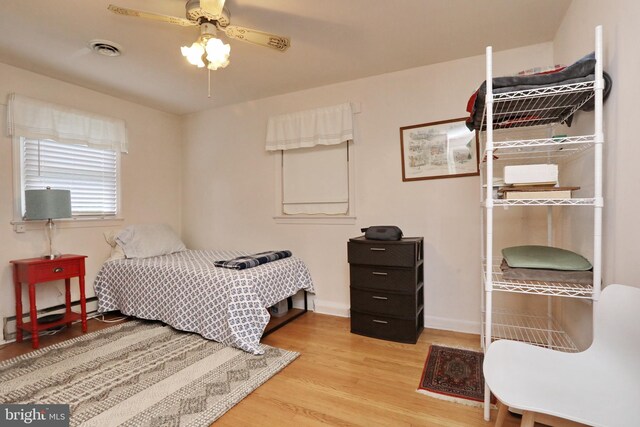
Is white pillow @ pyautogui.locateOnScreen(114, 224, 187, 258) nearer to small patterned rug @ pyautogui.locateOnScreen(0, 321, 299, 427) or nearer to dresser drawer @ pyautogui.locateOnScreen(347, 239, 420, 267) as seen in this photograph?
small patterned rug @ pyautogui.locateOnScreen(0, 321, 299, 427)

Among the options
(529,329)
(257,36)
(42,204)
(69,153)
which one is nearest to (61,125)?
(69,153)

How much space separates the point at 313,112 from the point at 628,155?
8.44 ft

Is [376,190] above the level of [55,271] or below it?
above

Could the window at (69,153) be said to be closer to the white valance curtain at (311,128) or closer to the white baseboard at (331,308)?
the white valance curtain at (311,128)

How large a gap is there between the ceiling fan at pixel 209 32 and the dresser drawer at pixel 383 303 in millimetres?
2010

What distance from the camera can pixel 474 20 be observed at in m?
2.22

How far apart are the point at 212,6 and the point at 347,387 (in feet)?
7.78

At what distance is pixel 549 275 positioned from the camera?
1598mm

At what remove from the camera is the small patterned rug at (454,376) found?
6.04ft

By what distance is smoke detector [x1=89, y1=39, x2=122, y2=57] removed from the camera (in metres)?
2.42

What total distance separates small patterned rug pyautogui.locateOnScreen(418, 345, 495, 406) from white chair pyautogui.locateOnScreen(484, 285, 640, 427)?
573mm

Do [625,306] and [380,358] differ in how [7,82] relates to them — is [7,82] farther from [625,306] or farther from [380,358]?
[625,306]

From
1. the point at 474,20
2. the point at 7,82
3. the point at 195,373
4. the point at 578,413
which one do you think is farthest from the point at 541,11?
the point at 7,82

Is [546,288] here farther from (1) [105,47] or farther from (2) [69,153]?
(2) [69,153]
